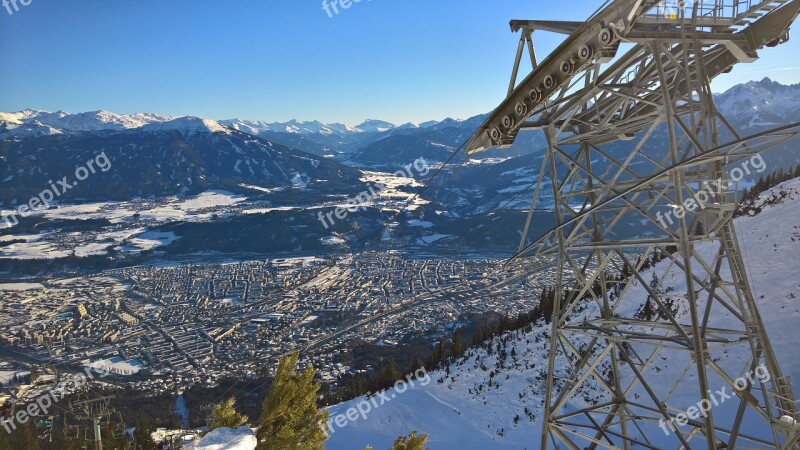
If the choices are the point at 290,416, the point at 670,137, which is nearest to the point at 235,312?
the point at 290,416

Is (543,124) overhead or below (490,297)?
overhead

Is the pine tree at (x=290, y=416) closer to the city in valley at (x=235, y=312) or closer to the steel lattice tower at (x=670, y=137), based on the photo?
the steel lattice tower at (x=670, y=137)

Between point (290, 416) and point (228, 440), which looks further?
point (290, 416)

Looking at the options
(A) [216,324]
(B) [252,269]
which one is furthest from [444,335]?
(B) [252,269]

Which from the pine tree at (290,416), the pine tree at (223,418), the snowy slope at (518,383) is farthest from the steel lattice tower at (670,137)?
the snowy slope at (518,383)

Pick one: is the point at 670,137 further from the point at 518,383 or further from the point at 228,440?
the point at 518,383

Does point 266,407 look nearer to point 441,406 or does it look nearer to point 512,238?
point 441,406
